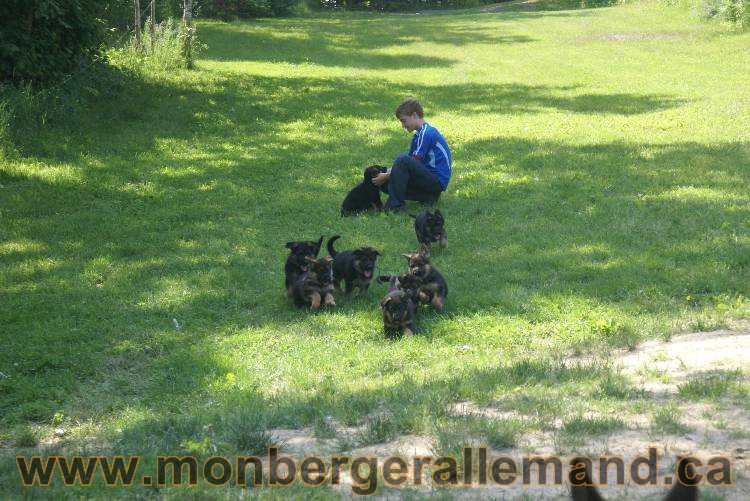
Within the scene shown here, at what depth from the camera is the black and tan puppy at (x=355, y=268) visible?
9484 millimetres

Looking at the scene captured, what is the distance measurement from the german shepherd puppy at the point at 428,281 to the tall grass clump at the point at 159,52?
16.9 metres

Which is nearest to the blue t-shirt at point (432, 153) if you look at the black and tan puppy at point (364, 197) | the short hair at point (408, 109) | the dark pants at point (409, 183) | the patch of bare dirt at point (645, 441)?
the dark pants at point (409, 183)

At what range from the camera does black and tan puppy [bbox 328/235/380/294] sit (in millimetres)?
9484

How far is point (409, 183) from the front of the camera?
1345 cm

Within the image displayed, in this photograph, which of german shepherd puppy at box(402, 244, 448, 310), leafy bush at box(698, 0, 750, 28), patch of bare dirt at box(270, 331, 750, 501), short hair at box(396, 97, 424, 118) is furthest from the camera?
leafy bush at box(698, 0, 750, 28)

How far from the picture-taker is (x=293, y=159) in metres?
16.7

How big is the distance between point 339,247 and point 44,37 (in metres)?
11.3

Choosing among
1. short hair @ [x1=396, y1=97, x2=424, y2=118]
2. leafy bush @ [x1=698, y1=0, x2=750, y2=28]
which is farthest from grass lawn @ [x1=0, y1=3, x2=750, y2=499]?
leafy bush @ [x1=698, y1=0, x2=750, y2=28]

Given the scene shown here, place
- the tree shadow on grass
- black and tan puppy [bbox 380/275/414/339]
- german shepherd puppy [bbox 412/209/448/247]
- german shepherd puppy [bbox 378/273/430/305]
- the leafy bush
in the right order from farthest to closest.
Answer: the leafy bush < the tree shadow on grass < german shepherd puppy [bbox 412/209/448/247] < german shepherd puppy [bbox 378/273/430/305] < black and tan puppy [bbox 380/275/414/339]

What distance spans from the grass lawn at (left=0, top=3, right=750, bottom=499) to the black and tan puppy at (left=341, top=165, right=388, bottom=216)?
34 cm

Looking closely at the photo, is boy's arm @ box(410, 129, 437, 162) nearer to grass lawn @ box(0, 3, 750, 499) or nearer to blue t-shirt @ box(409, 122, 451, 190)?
blue t-shirt @ box(409, 122, 451, 190)

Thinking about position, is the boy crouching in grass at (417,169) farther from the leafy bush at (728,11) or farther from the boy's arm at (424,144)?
the leafy bush at (728,11)

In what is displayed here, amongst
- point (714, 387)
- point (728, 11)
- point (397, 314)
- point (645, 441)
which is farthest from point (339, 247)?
point (728, 11)

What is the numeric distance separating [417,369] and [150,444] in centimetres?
269
